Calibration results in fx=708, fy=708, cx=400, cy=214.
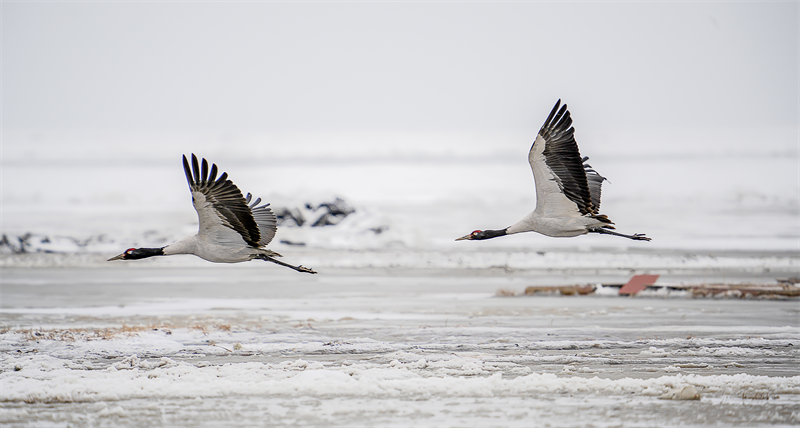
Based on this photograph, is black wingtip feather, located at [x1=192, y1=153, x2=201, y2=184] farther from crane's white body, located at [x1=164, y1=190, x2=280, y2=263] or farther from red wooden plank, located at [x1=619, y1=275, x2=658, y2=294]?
red wooden plank, located at [x1=619, y1=275, x2=658, y2=294]

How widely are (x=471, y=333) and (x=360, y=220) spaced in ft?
134

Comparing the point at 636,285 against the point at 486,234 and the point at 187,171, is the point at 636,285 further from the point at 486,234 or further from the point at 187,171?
the point at 187,171

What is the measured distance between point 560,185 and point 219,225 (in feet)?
16.4

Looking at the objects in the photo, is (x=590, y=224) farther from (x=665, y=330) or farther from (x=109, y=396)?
(x=109, y=396)

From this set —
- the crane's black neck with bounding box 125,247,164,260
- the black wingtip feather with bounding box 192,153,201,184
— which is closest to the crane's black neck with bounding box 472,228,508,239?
the black wingtip feather with bounding box 192,153,201,184

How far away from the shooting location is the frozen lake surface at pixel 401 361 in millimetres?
7613

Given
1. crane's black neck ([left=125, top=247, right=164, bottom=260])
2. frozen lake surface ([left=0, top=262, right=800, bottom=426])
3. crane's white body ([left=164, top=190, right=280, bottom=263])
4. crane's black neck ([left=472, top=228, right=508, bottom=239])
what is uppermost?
crane's black neck ([left=472, top=228, right=508, bottom=239])

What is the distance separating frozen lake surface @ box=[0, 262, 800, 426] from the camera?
761 cm

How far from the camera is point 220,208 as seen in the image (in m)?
9.73

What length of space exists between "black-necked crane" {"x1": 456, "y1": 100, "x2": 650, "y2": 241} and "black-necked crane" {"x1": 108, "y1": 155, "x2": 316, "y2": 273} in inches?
126

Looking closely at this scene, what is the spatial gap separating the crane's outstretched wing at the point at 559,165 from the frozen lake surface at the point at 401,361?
243 centimetres

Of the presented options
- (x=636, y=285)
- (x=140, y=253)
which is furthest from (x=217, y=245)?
(x=636, y=285)

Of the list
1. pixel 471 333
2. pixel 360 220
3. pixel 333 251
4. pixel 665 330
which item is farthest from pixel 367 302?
pixel 360 220

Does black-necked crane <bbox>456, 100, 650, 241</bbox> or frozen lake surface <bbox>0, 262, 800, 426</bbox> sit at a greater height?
black-necked crane <bbox>456, 100, 650, 241</bbox>
